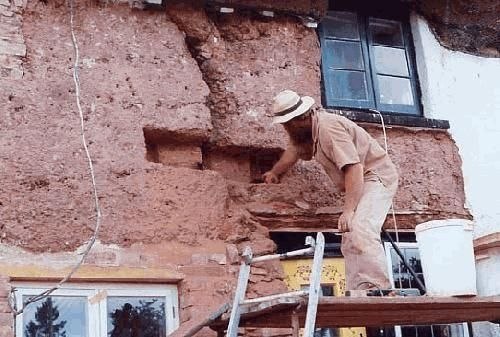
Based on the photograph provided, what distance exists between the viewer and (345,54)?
23.9 ft

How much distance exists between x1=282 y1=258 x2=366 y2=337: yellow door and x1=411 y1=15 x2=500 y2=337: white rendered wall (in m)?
1.19

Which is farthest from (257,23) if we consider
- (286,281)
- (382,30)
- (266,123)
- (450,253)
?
(450,253)

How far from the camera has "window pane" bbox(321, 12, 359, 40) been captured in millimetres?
7293

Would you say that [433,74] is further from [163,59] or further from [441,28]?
[163,59]

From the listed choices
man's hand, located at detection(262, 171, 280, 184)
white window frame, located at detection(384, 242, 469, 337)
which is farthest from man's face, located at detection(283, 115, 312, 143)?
white window frame, located at detection(384, 242, 469, 337)

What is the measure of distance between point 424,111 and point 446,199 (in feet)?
2.52

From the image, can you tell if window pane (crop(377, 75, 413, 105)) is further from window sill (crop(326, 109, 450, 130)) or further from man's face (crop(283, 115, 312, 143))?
man's face (crop(283, 115, 312, 143))

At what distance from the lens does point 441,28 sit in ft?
24.8

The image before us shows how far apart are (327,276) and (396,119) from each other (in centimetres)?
136

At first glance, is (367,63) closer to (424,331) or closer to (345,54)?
(345,54)

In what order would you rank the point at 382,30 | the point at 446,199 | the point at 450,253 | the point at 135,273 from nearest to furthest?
the point at 450,253 < the point at 135,273 < the point at 446,199 < the point at 382,30

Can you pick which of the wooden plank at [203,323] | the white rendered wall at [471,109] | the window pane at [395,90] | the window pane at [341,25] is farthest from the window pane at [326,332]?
the window pane at [341,25]

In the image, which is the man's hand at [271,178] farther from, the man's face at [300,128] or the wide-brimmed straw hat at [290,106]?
the wide-brimmed straw hat at [290,106]

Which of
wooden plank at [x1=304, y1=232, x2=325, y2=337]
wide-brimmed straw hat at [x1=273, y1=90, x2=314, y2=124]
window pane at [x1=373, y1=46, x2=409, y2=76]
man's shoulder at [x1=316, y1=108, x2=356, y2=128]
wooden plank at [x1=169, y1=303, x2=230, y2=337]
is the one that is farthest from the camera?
window pane at [x1=373, y1=46, x2=409, y2=76]
